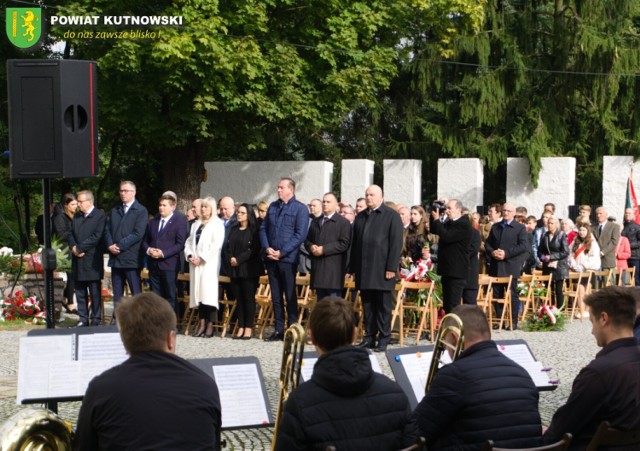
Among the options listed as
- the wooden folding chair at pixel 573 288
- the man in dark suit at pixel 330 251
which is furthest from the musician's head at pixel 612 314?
the wooden folding chair at pixel 573 288

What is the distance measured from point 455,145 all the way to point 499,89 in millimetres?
2174

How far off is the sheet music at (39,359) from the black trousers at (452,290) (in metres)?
7.74

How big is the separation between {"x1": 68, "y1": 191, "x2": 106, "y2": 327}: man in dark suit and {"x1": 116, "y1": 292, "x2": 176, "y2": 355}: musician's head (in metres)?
10.1

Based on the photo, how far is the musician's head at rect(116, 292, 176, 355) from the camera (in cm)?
408

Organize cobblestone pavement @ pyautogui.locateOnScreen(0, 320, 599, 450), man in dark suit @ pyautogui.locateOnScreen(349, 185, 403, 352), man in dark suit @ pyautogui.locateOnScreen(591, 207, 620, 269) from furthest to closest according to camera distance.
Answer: man in dark suit @ pyautogui.locateOnScreen(591, 207, 620, 269)
man in dark suit @ pyautogui.locateOnScreen(349, 185, 403, 352)
cobblestone pavement @ pyautogui.locateOnScreen(0, 320, 599, 450)

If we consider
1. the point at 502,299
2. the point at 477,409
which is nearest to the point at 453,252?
the point at 502,299

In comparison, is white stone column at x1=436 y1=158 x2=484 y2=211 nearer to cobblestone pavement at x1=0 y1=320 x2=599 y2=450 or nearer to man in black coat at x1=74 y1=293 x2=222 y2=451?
cobblestone pavement at x1=0 y1=320 x2=599 y2=450

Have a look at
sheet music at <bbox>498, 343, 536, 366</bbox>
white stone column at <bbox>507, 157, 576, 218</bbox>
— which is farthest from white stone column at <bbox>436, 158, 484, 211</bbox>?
sheet music at <bbox>498, 343, 536, 366</bbox>

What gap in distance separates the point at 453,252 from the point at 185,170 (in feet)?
44.7

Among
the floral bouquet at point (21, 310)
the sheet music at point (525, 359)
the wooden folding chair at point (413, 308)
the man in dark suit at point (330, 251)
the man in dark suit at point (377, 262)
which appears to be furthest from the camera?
the floral bouquet at point (21, 310)

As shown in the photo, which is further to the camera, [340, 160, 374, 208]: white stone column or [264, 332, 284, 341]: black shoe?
[340, 160, 374, 208]: white stone column

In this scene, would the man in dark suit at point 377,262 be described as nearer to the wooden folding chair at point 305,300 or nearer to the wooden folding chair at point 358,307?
the wooden folding chair at point 358,307

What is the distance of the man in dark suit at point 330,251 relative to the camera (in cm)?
1272

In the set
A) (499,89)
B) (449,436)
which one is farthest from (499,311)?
(499,89)
